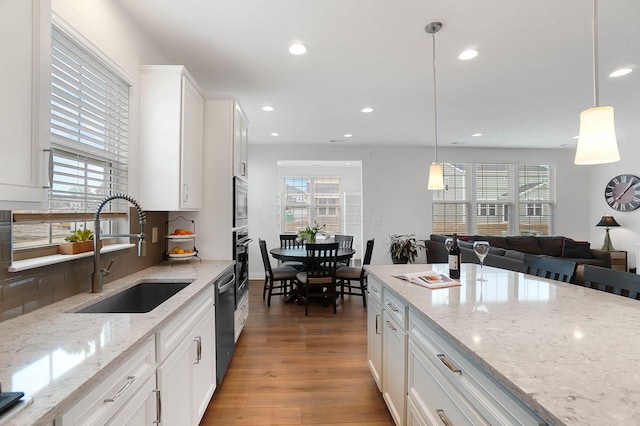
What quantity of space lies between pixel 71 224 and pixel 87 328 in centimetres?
84

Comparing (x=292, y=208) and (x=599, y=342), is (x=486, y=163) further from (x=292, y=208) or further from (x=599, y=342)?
(x=599, y=342)

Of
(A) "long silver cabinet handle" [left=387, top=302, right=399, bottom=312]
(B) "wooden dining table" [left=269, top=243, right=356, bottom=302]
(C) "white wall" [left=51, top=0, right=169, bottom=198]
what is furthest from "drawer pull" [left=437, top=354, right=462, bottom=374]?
(B) "wooden dining table" [left=269, top=243, right=356, bottom=302]

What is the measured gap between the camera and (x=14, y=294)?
3.97 ft

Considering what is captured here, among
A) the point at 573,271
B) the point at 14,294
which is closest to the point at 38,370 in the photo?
the point at 14,294

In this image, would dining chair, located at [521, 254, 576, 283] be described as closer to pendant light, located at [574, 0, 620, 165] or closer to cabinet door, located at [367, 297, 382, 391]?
pendant light, located at [574, 0, 620, 165]

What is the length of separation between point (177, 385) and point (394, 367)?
117cm

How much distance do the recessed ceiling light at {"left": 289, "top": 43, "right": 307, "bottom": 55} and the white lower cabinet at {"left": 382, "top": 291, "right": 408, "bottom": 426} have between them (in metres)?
2.02

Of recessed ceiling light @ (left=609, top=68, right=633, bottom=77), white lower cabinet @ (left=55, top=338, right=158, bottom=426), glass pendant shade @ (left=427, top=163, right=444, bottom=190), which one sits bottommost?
white lower cabinet @ (left=55, top=338, right=158, bottom=426)

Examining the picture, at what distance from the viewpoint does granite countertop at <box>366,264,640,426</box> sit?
2.20 feet

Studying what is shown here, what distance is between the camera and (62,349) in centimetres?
95

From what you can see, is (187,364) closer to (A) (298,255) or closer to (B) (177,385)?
(B) (177,385)

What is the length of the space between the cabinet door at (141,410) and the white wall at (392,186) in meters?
4.72

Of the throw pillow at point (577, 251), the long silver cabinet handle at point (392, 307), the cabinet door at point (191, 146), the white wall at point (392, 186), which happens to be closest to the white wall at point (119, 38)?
the cabinet door at point (191, 146)

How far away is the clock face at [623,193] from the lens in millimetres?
5512
